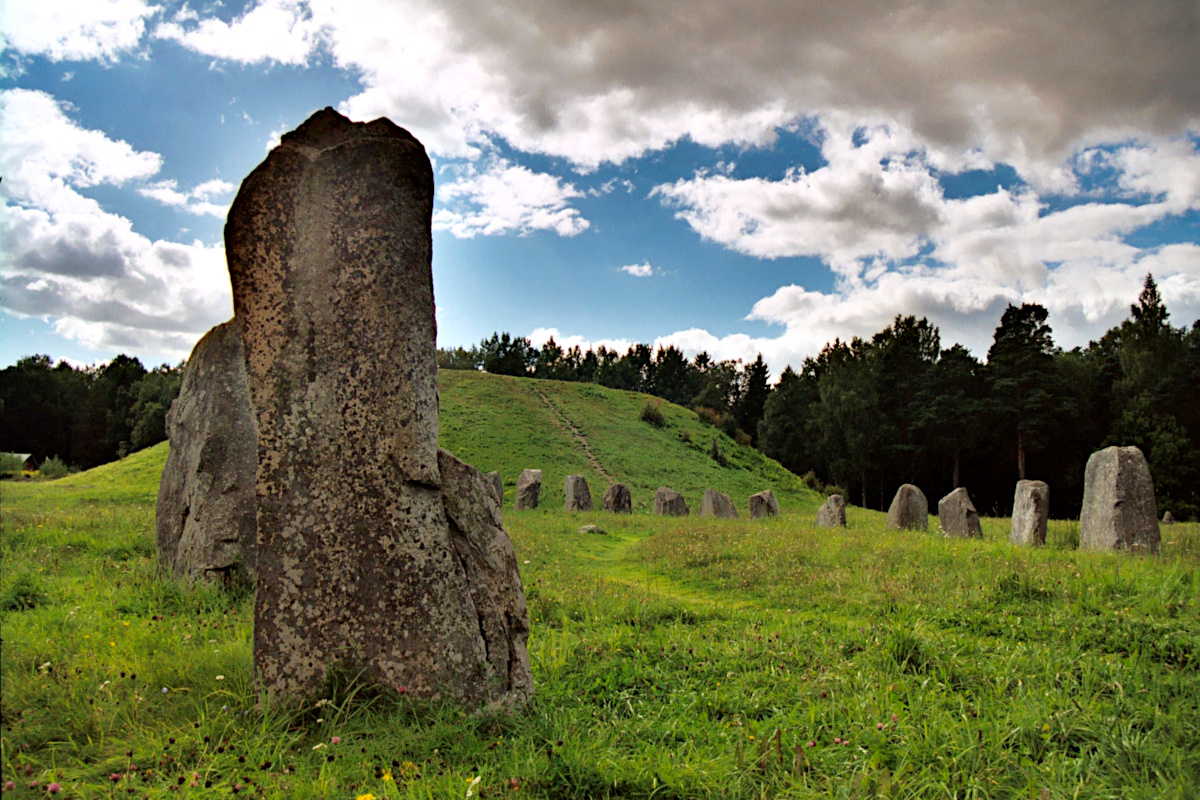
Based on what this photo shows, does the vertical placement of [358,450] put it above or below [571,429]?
below

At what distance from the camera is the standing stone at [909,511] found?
692 inches

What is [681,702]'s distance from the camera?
452 cm

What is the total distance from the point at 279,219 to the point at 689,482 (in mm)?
35638

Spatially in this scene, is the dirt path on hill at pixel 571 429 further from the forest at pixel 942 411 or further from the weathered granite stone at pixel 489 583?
the weathered granite stone at pixel 489 583

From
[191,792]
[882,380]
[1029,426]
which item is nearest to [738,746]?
[191,792]

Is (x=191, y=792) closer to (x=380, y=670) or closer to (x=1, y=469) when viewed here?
(x=380, y=670)

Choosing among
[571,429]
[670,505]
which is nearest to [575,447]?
[571,429]

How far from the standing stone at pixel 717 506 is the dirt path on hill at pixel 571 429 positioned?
1034cm

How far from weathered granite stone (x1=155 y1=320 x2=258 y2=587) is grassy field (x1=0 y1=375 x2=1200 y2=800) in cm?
42

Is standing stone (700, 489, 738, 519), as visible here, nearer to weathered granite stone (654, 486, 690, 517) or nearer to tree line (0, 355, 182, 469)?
weathered granite stone (654, 486, 690, 517)

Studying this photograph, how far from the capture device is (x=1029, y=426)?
158 feet

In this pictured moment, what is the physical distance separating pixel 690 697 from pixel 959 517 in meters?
14.0

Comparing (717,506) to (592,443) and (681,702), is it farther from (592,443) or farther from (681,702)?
(681,702)

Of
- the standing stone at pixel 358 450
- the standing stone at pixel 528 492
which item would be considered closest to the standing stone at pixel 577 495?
the standing stone at pixel 528 492
